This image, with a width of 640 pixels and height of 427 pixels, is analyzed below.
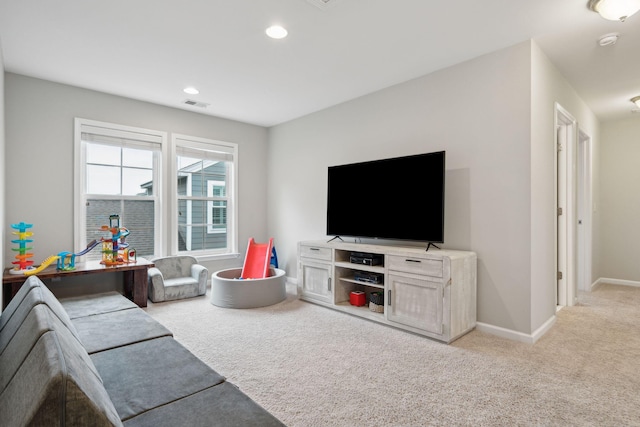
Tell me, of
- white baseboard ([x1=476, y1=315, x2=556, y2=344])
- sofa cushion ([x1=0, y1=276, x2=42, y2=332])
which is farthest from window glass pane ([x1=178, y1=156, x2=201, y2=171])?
white baseboard ([x1=476, y1=315, x2=556, y2=344])

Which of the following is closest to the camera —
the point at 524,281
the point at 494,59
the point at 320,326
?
the point at 524,281

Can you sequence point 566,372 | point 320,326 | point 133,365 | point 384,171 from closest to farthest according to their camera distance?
point 133,365 → point 566,372 → point 320,326 → point 384,171

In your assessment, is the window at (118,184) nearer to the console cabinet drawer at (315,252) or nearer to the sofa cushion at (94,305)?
the sofa cushion at (94,305)

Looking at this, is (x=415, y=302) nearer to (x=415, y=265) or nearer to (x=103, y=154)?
(x=415, y=265)

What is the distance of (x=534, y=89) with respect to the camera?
2.85m

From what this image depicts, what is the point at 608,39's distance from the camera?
9.04 ft

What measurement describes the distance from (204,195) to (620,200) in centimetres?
617

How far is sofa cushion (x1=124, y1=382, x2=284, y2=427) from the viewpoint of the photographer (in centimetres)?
115

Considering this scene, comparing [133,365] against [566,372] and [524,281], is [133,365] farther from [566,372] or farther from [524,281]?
[524,281]

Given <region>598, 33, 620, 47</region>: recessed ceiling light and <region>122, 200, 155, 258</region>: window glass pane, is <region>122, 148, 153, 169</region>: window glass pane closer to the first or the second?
A: <region>122, 200, 155, 258</region>: window glass pane

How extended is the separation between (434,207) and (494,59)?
1.41 m

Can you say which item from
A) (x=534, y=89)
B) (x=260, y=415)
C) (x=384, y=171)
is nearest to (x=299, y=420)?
(x=260, y=415)

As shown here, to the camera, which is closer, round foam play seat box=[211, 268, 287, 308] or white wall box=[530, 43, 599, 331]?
white wall box=[530, 43, 599, 331]

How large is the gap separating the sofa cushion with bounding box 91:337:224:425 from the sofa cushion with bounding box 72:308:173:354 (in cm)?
10
